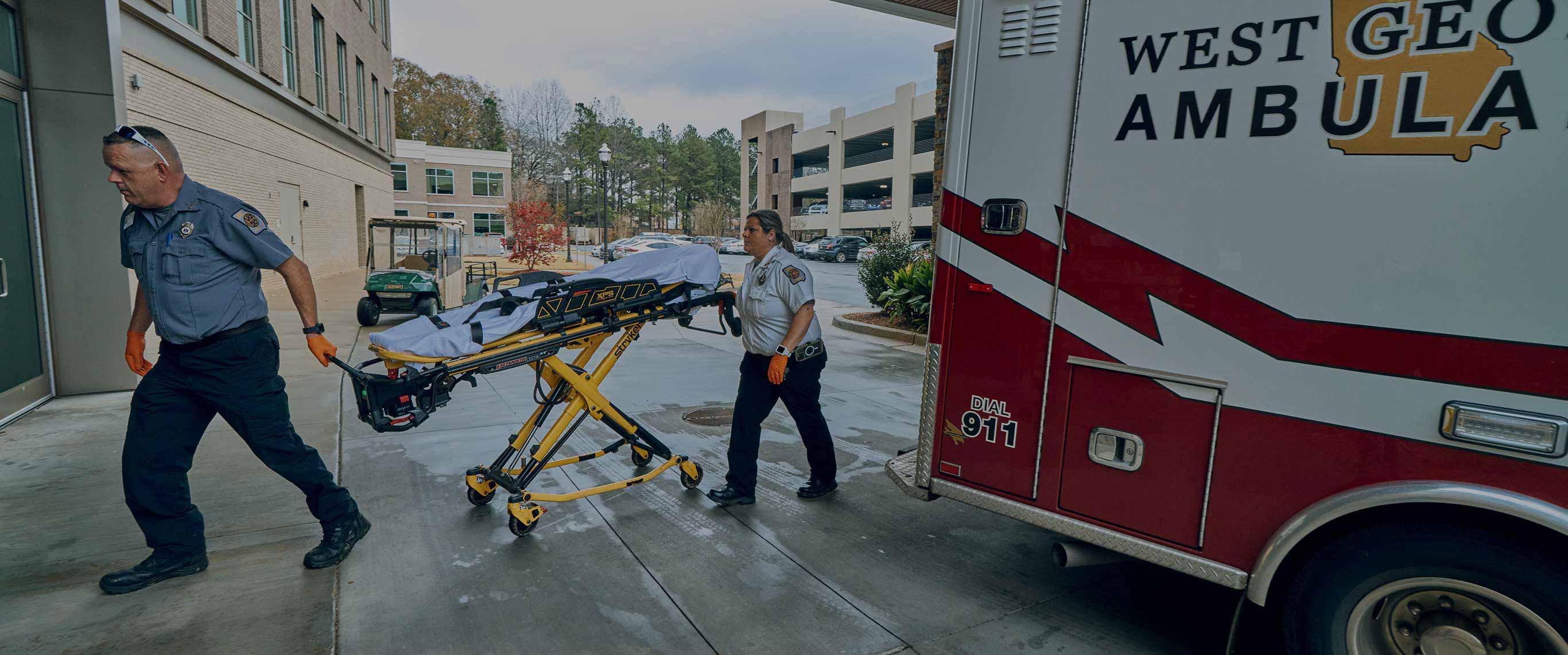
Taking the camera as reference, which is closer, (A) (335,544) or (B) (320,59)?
(A) (335,544)

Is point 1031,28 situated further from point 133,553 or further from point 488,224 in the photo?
point 488,224

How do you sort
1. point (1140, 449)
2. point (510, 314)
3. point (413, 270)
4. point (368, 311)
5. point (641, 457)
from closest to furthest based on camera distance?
point (1140, 449)
point (510, 314)
point (641, 457)
point (368, 311)
point (413, 270)

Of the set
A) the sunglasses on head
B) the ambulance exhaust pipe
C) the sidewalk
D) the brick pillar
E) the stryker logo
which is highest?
the brick pillar

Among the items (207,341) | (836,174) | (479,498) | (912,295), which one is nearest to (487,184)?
(836,174)

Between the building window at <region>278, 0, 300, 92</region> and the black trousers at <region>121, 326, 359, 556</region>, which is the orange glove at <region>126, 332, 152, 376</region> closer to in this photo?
the black trousers at <region>121, 326, 359, 556</region>

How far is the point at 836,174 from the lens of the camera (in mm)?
54750

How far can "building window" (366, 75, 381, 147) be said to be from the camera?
1038 inches

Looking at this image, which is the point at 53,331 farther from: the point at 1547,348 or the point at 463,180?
the point at 463,180

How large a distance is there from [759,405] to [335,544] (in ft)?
7.41

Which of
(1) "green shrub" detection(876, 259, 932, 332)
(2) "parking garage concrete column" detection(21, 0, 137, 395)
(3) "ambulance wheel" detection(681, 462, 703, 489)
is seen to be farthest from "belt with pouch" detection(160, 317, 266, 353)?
(1) "green shrub" detection(876, 259, 932, 332)

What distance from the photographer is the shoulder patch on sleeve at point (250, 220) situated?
3.32 meters

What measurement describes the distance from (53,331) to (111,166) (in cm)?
502

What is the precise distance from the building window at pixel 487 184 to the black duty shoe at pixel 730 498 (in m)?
52.4

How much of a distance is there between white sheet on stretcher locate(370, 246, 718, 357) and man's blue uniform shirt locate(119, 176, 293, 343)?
579 mm
